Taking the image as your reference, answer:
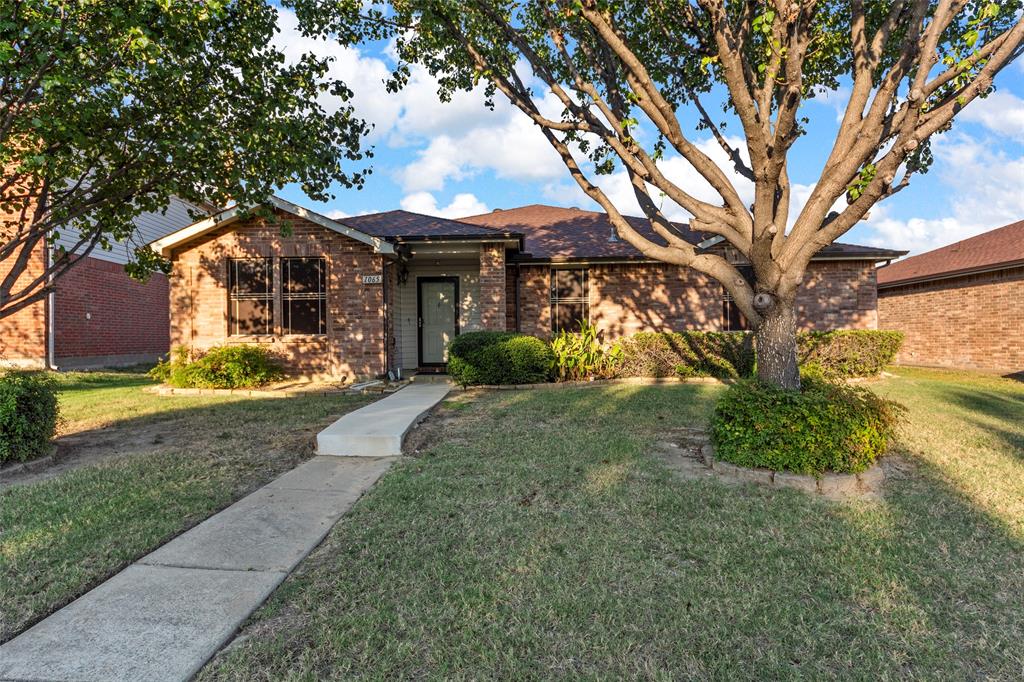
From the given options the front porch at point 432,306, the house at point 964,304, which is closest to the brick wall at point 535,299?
the front porch at point 432,306

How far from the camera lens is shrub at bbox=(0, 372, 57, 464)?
468 cm

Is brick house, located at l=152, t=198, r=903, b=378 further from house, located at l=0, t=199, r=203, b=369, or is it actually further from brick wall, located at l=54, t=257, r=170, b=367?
brick wall, located at l=54, t=257, r=170, b=367

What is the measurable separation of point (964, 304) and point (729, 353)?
972 cm

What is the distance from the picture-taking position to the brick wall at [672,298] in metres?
12.7

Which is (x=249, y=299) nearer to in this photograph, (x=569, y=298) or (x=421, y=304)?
(x=421, y=304)

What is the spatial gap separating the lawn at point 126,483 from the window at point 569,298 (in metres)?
6.00

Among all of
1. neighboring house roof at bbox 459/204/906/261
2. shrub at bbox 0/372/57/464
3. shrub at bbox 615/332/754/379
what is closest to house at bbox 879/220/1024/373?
neighboring house roof at bbox 459/204/906/261

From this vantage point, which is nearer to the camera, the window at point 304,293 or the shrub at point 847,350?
the shrub at point 847,350

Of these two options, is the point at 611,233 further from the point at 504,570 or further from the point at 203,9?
the point at 504,570

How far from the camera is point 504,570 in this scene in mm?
2777

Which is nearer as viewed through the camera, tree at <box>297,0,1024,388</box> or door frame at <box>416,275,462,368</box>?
tree at <box>297,0,1024,388</box>

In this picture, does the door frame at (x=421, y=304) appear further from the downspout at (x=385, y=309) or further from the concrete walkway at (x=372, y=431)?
the concrete walkway at (x=372, y=431)

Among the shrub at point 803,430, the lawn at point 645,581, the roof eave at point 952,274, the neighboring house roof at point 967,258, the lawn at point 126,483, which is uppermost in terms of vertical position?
the neighboring house roof at point 967,258

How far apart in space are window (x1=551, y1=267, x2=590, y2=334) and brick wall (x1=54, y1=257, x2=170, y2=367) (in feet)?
39.1
